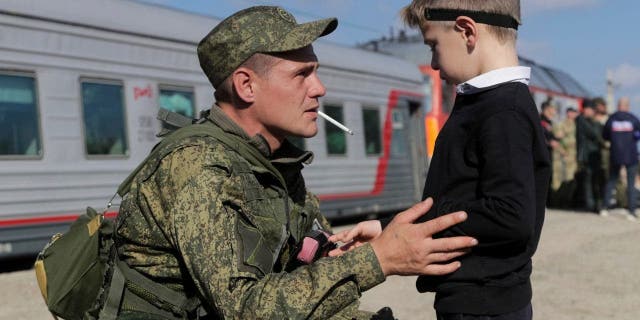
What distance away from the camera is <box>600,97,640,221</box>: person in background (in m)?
11.8

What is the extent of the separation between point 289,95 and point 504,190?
28.2 inches

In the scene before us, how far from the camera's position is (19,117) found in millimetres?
7348

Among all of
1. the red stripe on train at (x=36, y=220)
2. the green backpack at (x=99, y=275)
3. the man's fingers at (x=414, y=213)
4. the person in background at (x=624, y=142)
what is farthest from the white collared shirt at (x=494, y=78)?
the person in background at (x=624, y=142)

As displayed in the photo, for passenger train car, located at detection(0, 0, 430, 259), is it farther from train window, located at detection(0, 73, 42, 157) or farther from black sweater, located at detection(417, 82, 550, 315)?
black sweater, located at detection(417, 82, 550, 315)

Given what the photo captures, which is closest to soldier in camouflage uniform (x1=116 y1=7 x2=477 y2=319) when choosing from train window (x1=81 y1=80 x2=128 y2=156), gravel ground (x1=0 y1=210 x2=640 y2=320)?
gravel ground (x1=0 y1=210 x2=640 y2=320)

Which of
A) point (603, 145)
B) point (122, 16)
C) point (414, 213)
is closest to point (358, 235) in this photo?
point (414, 213)

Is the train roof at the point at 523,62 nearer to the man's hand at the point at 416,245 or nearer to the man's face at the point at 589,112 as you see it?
the man's face at the point at 589,112

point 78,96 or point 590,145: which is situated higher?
point 78,96

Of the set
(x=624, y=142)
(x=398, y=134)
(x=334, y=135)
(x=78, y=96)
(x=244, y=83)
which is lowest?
(x=624, y=142)

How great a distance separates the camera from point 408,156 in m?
14.1

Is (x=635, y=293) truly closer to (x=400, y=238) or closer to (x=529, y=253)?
(x=529, y=253)

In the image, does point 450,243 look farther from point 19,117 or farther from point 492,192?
point 19,117

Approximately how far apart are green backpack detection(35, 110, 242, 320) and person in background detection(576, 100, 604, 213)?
37.7 feet

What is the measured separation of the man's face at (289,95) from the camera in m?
2.34
